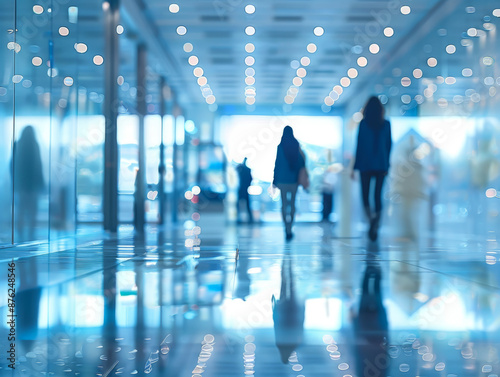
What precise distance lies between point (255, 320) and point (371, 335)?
512mm

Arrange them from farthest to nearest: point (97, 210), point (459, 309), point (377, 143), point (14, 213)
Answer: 1. point (97, 210)
2. point (377, 143)
3. point (14, 213)
4. point (459, 309)

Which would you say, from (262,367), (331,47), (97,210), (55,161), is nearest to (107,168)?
(97,210)

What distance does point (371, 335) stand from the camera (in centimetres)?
224

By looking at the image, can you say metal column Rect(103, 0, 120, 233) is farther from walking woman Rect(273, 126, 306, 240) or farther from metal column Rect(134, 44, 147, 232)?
walking woman Rect(273, 126, 306, 240)

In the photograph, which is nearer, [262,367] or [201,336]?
[262,367]

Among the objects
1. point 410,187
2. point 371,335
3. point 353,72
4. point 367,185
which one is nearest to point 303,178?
point 367,185

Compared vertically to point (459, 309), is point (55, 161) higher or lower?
higher

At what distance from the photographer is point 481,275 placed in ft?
14.2

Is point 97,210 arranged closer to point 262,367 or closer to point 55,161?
point 55,161

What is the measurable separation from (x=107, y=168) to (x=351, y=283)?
772 centimetres

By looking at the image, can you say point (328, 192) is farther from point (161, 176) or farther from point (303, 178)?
point (303, 178)

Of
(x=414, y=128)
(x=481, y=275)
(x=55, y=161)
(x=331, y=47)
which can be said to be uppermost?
(x=331, y=47)

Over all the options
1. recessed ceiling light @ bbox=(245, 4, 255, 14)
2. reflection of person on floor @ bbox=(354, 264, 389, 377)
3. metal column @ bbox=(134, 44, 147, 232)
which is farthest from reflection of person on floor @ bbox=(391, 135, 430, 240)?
reflection of person on floor @ bbox=(354, 264, 389, 377)

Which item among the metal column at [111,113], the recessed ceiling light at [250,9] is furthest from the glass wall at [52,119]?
the recessed ceiling light at [250,9]
